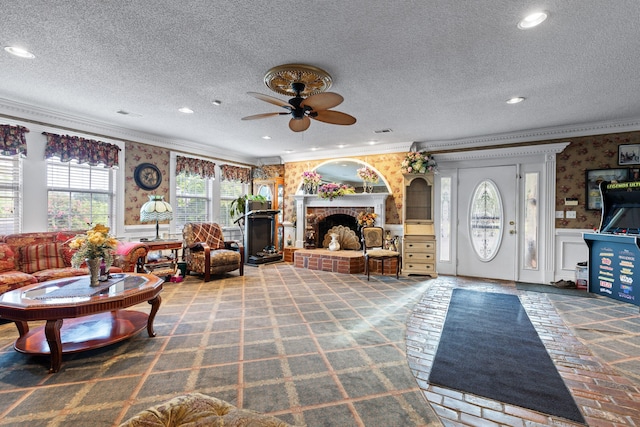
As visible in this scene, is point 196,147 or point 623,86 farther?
point 196,147

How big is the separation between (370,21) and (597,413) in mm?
2764

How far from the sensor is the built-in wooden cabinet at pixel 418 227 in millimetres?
5328

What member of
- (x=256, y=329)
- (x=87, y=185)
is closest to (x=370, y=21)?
(x=256, y=329)

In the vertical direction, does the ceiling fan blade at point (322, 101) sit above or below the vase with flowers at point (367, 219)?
above

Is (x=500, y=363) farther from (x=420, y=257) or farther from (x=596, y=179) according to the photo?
(x=596, y=179)

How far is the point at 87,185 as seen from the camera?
4613mm

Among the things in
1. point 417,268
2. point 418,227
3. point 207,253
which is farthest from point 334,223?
point 207,253

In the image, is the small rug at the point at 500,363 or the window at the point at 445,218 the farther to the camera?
the window at the point at 445,218

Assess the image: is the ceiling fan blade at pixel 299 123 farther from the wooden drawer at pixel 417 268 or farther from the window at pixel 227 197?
the window at pixel 227 197

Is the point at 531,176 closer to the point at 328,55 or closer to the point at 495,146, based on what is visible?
the point at 495,146

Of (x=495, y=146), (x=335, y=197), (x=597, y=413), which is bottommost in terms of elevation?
(x=597, y=413)

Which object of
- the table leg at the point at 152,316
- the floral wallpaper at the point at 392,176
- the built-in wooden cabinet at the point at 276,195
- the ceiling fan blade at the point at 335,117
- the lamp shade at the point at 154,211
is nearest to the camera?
the table leg at the point at 152,316

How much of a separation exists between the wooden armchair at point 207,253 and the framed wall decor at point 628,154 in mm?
5844

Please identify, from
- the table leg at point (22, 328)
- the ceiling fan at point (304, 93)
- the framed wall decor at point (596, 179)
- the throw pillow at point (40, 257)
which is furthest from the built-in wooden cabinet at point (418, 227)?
the throw pillow at point (40, 257)
